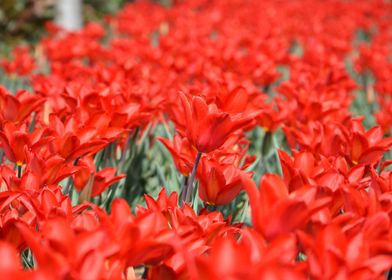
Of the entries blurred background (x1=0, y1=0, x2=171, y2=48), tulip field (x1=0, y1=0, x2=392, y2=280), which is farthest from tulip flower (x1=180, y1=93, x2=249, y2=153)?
blurred background (x1=0, y1=0, x2=171, y2=48)

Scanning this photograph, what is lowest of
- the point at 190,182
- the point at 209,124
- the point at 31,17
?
the point at 31,17

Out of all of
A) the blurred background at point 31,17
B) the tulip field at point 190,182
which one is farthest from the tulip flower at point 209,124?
the blurred background at point 31,17

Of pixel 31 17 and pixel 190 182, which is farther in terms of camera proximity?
pixel 31 17

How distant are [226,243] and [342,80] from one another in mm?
2886

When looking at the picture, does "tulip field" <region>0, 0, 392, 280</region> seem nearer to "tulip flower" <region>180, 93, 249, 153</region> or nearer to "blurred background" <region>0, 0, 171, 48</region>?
"tulip flower" <region>180, 93, 249, 153</region>

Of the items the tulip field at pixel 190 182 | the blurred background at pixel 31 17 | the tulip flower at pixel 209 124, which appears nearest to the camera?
the tulip field at pixel 190 182

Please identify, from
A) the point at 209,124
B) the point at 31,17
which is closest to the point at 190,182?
the point at 209,124

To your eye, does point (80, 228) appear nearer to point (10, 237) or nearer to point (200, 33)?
point (10, 237)

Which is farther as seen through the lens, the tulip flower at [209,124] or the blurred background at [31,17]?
the blurred background at [31,17]

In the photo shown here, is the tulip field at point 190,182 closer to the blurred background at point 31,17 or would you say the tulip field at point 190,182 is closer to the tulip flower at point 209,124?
the tulip flower at point 209,124

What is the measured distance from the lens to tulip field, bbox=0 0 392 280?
110cm

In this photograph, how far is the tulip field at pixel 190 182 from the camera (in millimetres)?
1102

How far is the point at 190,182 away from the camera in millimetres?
1746

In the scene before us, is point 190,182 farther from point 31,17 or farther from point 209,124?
point 31,17
